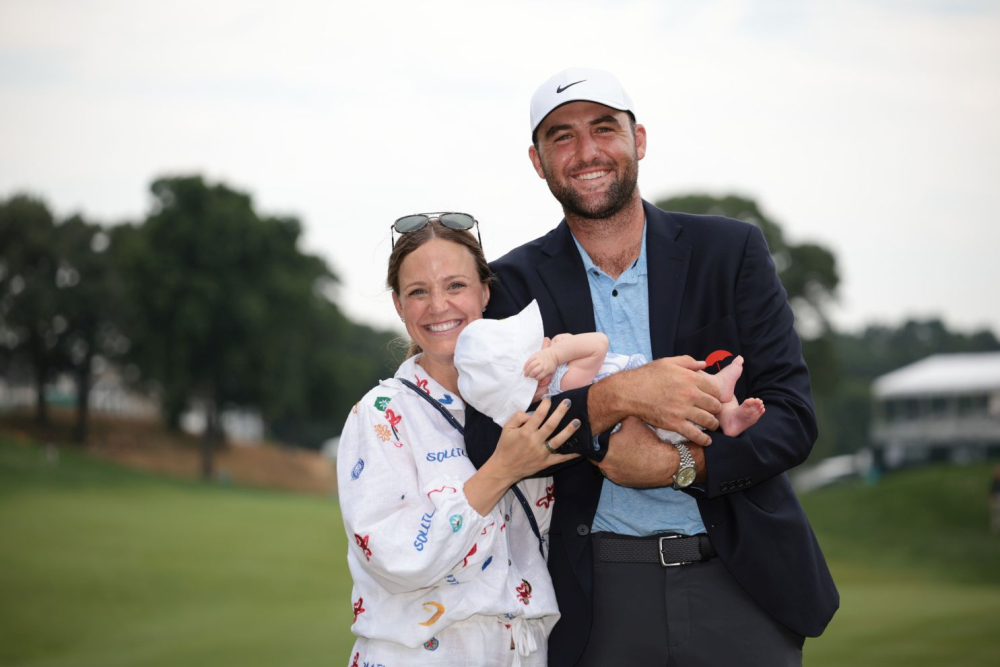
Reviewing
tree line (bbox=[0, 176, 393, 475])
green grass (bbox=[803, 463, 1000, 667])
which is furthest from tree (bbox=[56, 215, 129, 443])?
green grass (bbox=[803, 463, 1000, 667])

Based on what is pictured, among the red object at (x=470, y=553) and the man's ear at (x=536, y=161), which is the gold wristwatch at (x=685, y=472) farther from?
the man's ear at (x=536, y=161)

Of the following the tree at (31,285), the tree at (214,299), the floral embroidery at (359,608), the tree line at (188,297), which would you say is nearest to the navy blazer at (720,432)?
the floral embroidery at (359,608)

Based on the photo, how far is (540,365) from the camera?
3.29m

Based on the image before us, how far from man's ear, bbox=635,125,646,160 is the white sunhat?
39.0 inches

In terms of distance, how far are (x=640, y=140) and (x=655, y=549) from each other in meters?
1.57

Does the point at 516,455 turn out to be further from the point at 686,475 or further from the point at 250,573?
the point at 250,573

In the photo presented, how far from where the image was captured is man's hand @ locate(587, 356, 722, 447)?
3.15 m

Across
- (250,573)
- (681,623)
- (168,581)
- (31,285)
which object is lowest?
(250,573)

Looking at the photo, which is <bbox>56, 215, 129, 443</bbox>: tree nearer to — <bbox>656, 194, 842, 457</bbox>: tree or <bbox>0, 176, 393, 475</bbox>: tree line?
<bbox>0, 176, 393, 475</bbox>: tree line

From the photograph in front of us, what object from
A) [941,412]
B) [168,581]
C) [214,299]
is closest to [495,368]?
[168,581]

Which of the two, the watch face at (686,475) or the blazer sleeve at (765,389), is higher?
the blazer sleeve at (765,389)

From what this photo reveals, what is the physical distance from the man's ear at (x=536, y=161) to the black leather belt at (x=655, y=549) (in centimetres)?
141

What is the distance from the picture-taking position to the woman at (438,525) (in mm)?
3061

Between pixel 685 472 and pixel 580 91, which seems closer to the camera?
pixel 685 472
